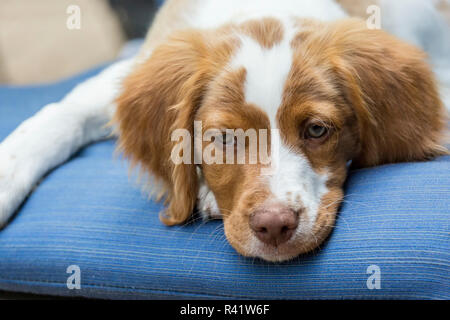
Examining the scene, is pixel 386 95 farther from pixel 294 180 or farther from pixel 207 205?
pixel 207 205

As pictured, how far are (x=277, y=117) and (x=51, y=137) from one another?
3.70ft

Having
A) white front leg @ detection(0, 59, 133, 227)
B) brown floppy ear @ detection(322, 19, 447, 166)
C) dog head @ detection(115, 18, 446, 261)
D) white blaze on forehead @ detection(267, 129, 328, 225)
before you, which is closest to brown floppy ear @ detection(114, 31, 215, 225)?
dog head @ detection(115, 18, 446, 261)

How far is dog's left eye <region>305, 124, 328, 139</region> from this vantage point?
6.49 feet

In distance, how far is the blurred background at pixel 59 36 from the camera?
587cm

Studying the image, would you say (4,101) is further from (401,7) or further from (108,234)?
(401,7)

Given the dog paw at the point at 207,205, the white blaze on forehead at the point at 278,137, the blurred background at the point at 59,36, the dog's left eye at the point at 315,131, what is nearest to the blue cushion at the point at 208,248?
the dog paw at the point at 207,205

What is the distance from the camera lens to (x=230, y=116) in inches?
77.4

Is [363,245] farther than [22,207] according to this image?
No

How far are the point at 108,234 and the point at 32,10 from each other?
17.6ft

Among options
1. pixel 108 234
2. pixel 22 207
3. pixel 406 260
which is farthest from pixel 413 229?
pixel 22 207

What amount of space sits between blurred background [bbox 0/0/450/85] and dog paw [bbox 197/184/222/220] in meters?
3.70

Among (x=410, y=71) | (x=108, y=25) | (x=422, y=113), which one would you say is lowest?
(x=108, y=25)

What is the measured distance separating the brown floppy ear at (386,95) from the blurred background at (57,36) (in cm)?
380

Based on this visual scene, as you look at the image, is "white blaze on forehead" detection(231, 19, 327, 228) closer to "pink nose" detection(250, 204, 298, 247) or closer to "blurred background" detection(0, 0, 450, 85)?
"pink nose" detection(250, 204, 298, 247)
